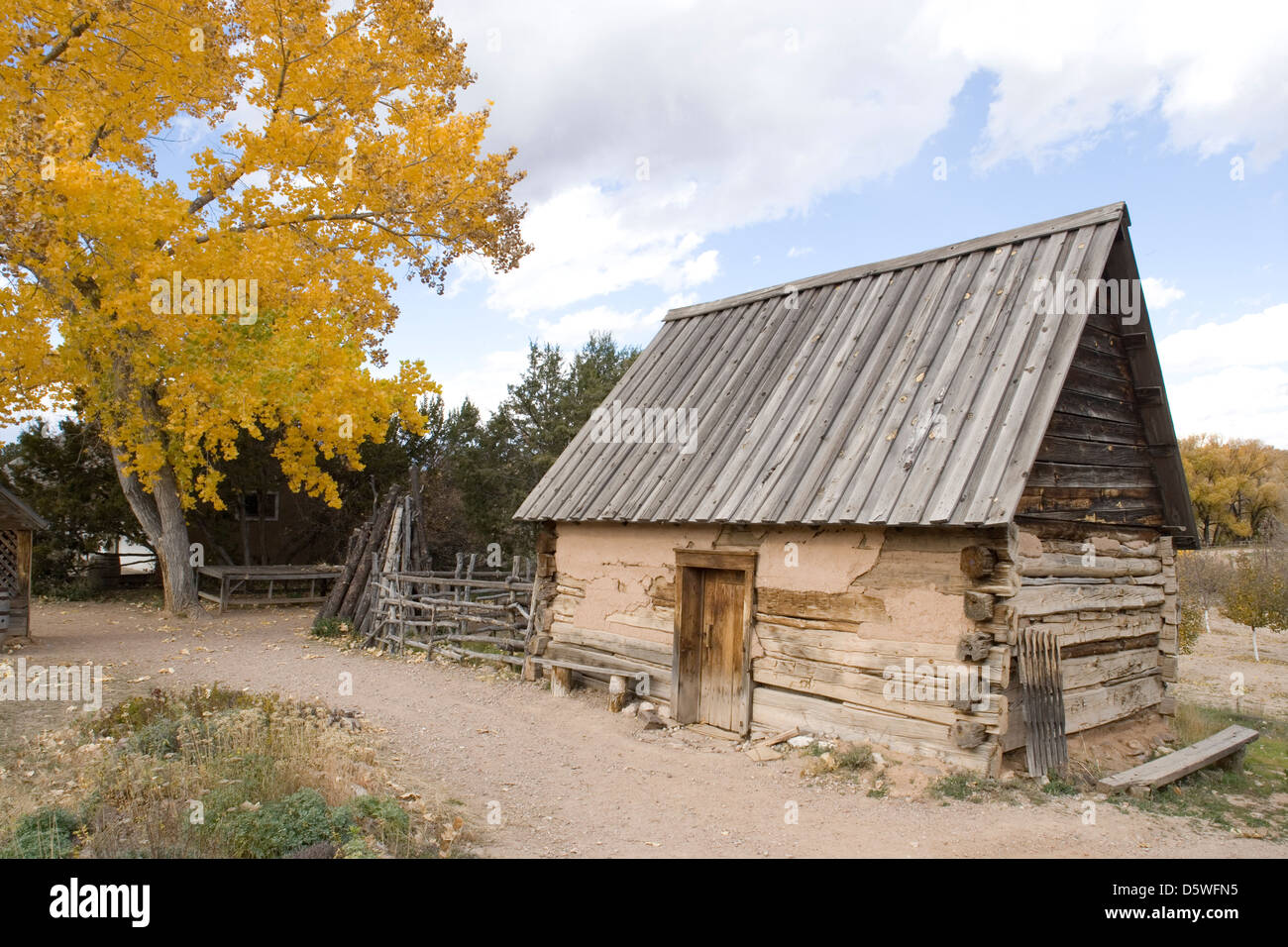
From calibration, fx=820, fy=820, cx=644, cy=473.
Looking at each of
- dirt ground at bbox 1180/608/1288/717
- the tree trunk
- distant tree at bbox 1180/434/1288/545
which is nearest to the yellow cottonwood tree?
the tree trunk

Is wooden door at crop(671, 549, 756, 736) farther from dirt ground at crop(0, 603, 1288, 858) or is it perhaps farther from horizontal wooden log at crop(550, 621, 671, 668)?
dirt ground at crop(0, 603, 1288, 858)

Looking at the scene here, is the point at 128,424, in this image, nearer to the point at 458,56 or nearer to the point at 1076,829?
the point at 458,56

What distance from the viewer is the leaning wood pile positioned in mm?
14227

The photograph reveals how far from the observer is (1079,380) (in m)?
9.70

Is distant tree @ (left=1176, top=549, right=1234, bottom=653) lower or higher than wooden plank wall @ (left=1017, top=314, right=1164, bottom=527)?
lower

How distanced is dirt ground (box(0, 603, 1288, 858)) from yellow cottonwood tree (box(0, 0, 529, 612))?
542 centimetres

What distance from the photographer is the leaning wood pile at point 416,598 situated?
14.2 metres

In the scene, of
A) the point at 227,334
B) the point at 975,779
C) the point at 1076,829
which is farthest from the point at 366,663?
the point at 1076,829

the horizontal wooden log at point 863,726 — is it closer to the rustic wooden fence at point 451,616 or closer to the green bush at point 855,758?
the green bush at point 855,758

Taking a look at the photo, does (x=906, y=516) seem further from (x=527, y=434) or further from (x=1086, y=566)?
(x=527, y=434)

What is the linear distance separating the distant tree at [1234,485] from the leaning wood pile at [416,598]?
4237cm

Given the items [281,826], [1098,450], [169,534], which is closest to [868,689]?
[1098,450]

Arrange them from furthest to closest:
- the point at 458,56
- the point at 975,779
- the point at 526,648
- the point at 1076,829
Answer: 1. the point at 458,56
2. the point at 526,648
3. the point at 975,779
4. the point at 1076,829

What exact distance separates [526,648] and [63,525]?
56.3 feet
